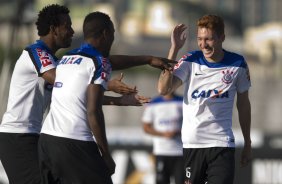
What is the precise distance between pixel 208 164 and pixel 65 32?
179 cm

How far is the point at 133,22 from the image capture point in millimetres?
78062

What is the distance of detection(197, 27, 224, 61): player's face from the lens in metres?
7.94

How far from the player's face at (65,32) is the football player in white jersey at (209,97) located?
36.7 inches

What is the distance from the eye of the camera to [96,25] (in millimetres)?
6941

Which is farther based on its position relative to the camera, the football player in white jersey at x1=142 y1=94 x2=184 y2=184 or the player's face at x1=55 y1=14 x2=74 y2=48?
the football player in white jersey at x1=142 y1=94 x2=184 y2=184

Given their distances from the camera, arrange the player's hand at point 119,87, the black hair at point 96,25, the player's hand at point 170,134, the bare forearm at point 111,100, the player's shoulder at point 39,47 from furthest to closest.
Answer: the player's hand at point 170,134 → the player's shoulder at point 39,47 → the bare forearm at point 111,100 → the player's hand at point 119,87 → the black hair at point 96,25

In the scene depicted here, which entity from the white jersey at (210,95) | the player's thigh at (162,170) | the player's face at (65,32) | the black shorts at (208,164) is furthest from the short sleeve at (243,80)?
the player's thigh at (162,170)

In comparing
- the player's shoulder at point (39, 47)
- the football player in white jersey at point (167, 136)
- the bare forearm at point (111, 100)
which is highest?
the player's shoulder at point (39, 47)

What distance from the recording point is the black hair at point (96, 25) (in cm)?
694

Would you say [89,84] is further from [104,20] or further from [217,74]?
[217,74]

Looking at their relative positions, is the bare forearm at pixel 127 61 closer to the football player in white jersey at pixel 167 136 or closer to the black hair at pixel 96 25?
the black hair at pixel 96 25

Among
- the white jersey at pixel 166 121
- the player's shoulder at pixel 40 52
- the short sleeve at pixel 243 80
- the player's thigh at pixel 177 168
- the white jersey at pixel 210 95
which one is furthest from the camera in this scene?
the white jersey at pixel 166 121

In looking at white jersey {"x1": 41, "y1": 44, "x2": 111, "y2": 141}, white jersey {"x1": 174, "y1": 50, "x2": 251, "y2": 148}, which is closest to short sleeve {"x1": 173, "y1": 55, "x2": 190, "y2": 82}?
white jersey {"x1": 174, "y1": 50, "x2": 251, "y2": 148}

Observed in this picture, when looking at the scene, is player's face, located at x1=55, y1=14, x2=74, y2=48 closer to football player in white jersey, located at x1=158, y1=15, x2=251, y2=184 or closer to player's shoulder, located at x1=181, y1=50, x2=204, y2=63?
football player in white jersey, located at x1=158, y1=15, x2=251, y2=184
